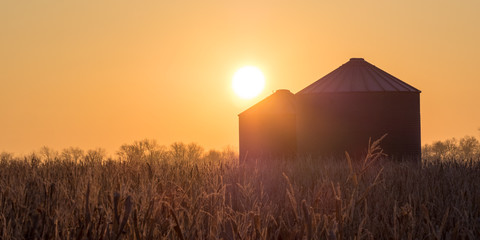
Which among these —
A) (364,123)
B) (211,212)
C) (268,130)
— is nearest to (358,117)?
(364,123)

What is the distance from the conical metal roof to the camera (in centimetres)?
1945

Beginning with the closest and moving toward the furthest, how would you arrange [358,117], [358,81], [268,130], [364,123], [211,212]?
[211,212] → [364,123] → [358,117] → [358,81] → [268,130]

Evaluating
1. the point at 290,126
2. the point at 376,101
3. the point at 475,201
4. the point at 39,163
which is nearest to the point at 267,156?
the point at 290,126

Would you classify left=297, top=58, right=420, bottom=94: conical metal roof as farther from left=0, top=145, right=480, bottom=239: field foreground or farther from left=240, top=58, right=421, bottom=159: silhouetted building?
left=0, top=145, right=480, bottom=239: field foreground

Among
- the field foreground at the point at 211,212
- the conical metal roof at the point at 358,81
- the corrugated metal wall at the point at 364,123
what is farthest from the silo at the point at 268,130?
the field foreground at the point at 211,212

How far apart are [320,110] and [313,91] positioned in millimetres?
954

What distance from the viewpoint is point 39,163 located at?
30.0ft

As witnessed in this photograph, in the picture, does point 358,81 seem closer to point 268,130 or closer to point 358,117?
point 358,117

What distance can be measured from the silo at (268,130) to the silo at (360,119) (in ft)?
10.7

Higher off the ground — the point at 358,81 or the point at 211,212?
the point at 358,81

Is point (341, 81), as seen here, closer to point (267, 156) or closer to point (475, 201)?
point (267, 156)

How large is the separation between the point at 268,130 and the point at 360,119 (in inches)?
237

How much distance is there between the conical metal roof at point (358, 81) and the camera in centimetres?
1945

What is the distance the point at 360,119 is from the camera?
62.1 feet
